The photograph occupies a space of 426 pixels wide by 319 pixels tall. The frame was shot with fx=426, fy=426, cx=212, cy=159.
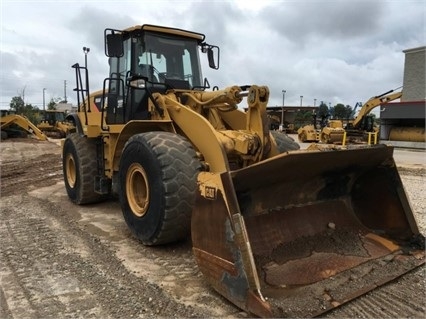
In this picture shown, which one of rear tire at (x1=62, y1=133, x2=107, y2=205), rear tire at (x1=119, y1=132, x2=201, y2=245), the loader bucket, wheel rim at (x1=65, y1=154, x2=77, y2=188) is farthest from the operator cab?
the loader bucket

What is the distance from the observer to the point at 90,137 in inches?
266

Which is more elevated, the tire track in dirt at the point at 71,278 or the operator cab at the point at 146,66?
the operator cab at the point at 146,66

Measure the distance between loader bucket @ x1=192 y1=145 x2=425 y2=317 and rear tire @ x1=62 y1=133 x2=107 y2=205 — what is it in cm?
367

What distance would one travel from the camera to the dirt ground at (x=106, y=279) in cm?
321

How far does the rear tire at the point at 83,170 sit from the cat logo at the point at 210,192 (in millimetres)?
3910

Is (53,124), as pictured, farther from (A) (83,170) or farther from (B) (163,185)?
(B) (163,185)

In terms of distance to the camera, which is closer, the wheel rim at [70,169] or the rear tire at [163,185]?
the rear tire at [163,185]

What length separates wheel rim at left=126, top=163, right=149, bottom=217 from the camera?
4812 millimetres

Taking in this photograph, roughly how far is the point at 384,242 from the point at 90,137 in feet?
15.0

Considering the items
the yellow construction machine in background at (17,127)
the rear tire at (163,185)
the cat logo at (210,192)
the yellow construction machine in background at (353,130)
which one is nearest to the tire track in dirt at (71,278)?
the rear tire at (163,185)

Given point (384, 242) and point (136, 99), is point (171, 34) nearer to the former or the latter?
point (136, 99)

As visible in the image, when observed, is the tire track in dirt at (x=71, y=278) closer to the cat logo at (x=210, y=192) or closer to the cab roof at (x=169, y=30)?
the cat logo at (x=210, y=192)

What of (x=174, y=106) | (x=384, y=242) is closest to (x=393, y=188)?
(x=384, y=242)

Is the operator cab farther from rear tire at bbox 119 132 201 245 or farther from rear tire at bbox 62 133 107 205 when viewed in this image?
rear tire at bbox 119 132 201 245
